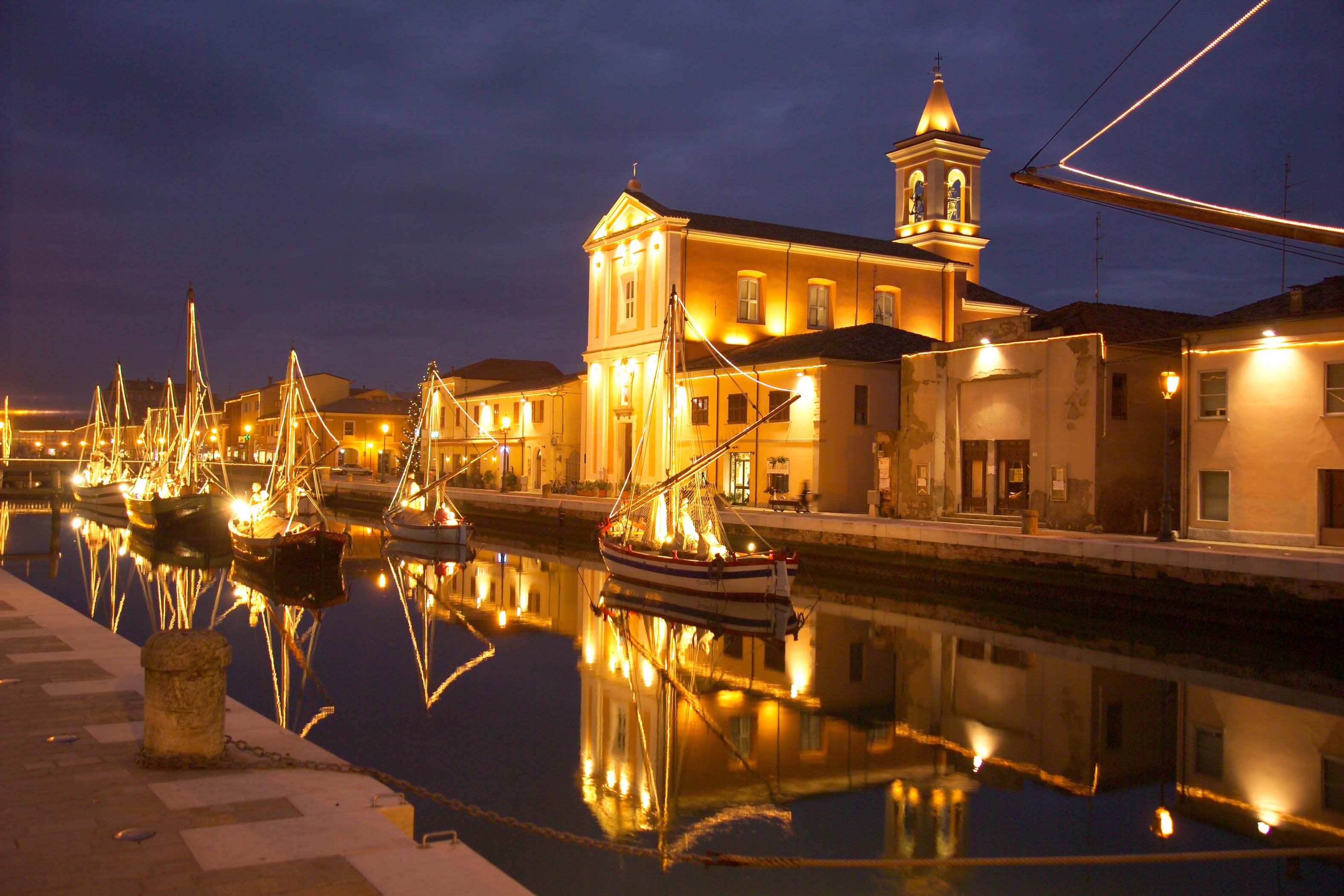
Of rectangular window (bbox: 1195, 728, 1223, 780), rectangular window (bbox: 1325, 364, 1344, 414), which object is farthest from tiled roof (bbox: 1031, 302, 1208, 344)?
rectangular window (bbox: 1195, 728, 1223, 780)

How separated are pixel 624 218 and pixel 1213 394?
32395 mm

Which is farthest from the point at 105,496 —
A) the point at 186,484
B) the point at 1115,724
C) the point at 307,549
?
the point at 1115,724

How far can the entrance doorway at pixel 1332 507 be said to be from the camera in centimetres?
2647

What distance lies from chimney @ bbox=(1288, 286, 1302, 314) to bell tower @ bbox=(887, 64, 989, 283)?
34.7m

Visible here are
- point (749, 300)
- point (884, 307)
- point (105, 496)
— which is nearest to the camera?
point (749, 300)

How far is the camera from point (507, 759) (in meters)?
14.0

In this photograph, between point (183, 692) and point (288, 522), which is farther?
point (288, 522)

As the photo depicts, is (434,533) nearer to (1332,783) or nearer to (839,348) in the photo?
(839,348)

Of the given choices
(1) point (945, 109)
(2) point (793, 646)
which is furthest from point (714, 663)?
(1) point (945, 109)

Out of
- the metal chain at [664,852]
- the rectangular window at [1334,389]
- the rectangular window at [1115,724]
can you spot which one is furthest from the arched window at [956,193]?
the metal chain at [664,852]

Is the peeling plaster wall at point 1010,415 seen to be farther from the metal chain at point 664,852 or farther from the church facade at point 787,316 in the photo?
the metal chain at point 664,852

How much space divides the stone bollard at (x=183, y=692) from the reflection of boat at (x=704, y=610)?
54.1ft

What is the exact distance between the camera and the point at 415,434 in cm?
5481

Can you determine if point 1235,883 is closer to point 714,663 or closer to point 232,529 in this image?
point 714,663
